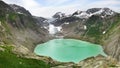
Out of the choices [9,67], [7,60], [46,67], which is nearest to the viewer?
[9,67]

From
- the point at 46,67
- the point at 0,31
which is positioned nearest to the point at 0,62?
the point at 46,67

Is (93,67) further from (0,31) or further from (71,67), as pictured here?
(0,31)

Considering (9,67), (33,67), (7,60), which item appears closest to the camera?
(9,67)

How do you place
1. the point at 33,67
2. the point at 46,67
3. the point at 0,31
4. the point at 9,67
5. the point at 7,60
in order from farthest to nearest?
the point at 0,31 → the point at 46,67 → the point at 33,67 → the point at 7,60 → the point at 9,67

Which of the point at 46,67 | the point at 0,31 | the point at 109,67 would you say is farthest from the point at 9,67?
the point at 0,31

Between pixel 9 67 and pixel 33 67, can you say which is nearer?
pixel 9 67

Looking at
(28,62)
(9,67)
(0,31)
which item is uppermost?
(0,31)

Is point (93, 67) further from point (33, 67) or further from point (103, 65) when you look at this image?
point (33, 67)

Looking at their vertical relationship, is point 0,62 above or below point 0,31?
below

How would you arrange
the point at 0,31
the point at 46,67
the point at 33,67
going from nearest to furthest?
the point at 33,67 → the point at 46,67 → the point at 0,31
